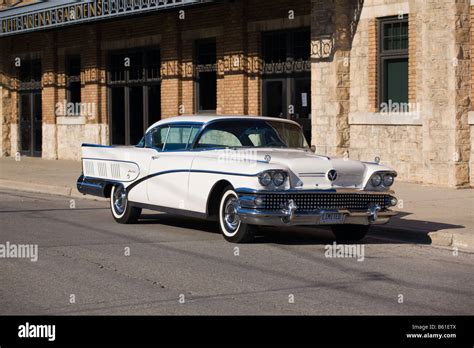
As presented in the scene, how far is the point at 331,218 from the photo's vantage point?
11.7 meters

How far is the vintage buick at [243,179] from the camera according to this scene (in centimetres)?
1145

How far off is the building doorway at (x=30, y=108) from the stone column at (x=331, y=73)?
14892 mm

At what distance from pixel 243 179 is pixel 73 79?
20849 millimetres

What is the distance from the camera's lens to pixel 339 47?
21000mm

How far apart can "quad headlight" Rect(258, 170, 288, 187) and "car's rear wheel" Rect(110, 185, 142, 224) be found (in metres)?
3.35

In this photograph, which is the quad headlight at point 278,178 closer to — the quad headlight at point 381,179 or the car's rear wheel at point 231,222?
the car's rear wheel at point 231,222

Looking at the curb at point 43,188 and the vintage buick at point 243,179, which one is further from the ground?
the vintage buick at point 243,179

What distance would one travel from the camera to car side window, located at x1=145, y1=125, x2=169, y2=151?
45.0ft

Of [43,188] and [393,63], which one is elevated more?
[393,63]

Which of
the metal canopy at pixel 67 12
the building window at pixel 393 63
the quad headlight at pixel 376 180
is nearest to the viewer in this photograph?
the quad headlight at pixel 376 180

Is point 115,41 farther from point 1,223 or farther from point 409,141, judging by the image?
point 1,223

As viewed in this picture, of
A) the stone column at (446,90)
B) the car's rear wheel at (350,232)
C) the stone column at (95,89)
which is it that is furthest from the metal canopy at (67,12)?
the car's rear wheel at (350,232)

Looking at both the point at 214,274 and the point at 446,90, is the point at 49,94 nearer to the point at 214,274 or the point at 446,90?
the point at 446,90

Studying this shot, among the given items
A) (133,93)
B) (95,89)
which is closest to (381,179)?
(133,93)
